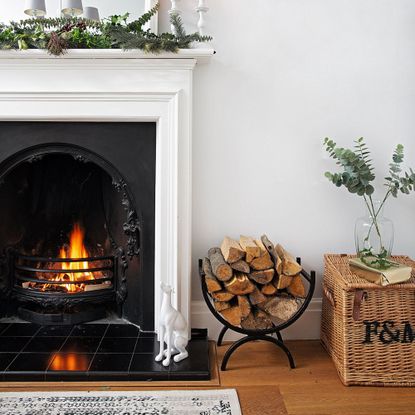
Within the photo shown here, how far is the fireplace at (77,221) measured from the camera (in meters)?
2.39

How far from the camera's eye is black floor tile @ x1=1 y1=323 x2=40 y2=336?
8.12 feet

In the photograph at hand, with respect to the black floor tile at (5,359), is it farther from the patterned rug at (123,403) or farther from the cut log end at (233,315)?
the cut log end at (233,315)

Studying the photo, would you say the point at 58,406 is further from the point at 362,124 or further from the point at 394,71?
the point at 394,71

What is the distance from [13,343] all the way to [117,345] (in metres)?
0.50

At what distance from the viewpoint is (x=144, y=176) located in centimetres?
241

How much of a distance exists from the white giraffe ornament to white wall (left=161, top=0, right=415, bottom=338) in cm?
36

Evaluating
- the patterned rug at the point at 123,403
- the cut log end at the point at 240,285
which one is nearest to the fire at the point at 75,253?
the patterned rug at the point at 123,403

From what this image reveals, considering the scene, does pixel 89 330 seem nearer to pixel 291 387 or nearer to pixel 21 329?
pixel 21 329

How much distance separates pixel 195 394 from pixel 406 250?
4.35 ft

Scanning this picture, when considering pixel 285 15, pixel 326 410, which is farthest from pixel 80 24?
pixel 326 410

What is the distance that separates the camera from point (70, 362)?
2164 millimetres

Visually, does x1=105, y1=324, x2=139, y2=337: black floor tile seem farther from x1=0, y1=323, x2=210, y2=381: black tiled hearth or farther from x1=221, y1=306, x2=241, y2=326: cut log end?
x1=221, y1=306, x2=241, y2=326: cut log end

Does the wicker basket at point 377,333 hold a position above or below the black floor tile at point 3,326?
above

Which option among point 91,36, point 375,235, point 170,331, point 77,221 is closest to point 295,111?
point 375,235
